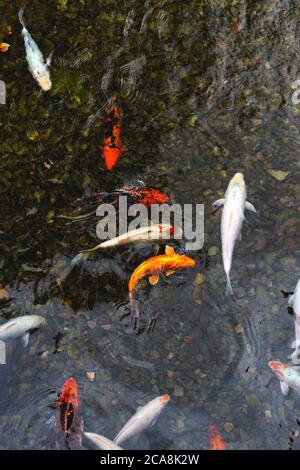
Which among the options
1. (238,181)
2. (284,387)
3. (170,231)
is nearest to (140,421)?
(284,387)

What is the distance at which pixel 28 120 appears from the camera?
6.25 metres

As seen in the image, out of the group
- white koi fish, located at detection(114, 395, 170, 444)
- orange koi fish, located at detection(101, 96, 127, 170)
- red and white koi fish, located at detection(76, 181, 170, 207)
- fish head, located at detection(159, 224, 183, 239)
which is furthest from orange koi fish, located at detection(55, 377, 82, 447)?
orange koi fish, located at detection(101, 96, 127, 170)

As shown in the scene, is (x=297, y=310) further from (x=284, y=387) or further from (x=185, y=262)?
(x=185, y=262)

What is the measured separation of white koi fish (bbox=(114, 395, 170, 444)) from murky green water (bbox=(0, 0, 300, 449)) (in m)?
0.12

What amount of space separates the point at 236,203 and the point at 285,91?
5.81ft

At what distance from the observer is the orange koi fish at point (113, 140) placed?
5.95 meters

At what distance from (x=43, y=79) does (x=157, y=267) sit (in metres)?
2.74

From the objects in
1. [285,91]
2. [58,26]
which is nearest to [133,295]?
[285,91]

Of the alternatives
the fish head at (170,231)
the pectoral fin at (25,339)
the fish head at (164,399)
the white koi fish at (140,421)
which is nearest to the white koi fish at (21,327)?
the pectoral fin at (25,339)

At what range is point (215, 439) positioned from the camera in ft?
15.4

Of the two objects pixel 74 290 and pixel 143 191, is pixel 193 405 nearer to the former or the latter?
pixel 74 290

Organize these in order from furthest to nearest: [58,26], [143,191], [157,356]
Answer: [58,26] < [143,191] < [157,356]

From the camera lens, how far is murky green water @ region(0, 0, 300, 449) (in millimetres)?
4871
